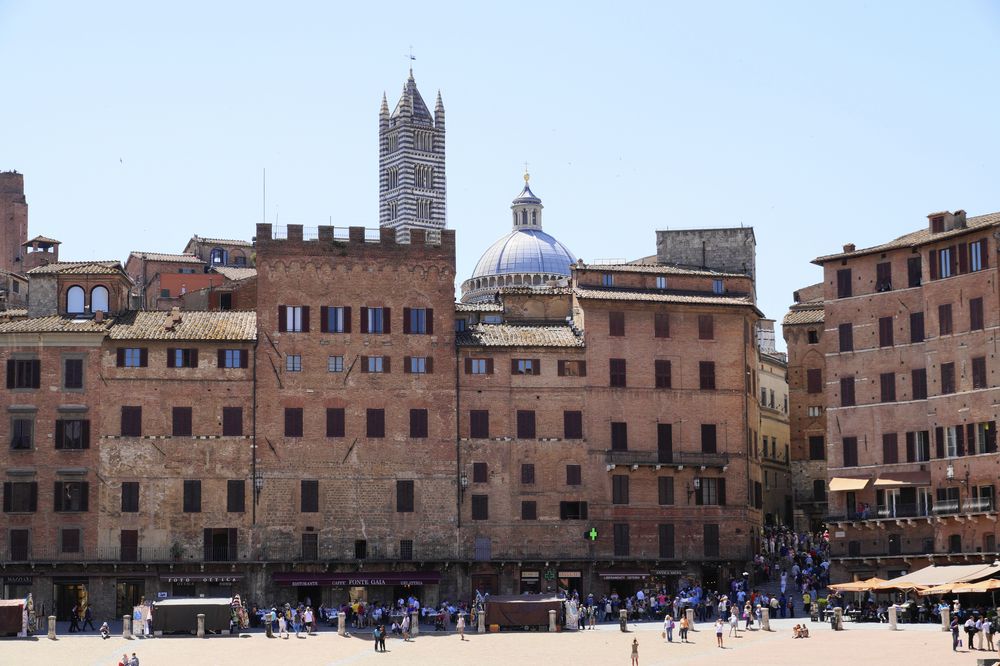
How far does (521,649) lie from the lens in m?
69.1

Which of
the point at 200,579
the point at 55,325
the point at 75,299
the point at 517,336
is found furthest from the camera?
the point at 517,336

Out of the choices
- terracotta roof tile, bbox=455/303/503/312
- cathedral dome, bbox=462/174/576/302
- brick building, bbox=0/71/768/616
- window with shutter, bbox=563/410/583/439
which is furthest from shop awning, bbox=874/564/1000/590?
cathedral dome, bbox=462/174/576/302

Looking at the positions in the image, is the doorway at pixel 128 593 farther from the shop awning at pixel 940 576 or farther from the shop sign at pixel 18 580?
the shop awning at pixel 940 576

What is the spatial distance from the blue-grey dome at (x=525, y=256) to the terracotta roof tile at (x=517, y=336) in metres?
50.2

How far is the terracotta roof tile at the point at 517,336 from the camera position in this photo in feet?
290

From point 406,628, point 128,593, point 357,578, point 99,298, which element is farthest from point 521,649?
point 99,298

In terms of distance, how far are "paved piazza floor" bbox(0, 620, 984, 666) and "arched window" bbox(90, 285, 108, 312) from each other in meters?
18.1

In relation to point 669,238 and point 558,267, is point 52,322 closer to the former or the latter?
point 669,238

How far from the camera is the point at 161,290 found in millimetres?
116562

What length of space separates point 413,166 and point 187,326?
263 feet

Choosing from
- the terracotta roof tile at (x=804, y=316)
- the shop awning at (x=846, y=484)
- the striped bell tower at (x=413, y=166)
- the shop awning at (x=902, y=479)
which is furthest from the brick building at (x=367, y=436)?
the striped bell tower at (x=413, y=166)

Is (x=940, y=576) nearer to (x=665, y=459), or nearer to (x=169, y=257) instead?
(x=665, y=459)

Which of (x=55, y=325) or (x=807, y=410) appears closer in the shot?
(x=55, y=325)

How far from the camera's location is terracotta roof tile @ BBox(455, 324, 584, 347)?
88312 millimetres
